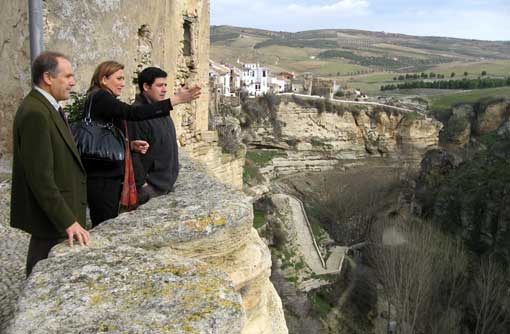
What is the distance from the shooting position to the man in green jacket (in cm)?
273

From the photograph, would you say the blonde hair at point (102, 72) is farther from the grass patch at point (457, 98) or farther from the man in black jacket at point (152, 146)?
the grass patch at point (457, 98)

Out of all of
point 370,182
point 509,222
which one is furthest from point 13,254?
point 370,182

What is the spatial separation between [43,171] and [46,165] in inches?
1.4

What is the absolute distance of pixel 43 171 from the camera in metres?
2.73

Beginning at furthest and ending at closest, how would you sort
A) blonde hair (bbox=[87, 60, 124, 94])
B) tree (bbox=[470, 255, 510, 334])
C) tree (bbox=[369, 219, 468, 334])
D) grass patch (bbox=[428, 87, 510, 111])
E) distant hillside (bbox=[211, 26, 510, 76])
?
distant hillside (bbox=[211, 26, 510, 76]) < grass patch (bbox=[428, 87, 510, 111]) < tree (bbox=[369, 219, 468, 334]) < tree (bbox=[470, 255, 510, 334]) < blonde hair (bbox=[87, 60, 124, 94])

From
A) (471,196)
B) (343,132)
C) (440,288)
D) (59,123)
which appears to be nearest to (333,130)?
(343,132)

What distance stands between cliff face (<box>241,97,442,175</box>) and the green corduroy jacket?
1701 inches

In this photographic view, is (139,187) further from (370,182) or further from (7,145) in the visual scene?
(370,182)

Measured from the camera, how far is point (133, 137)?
375cm

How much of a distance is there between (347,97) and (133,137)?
54.4 meters

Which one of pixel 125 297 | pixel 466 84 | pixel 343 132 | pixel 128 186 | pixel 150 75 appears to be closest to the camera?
pixel 125 297

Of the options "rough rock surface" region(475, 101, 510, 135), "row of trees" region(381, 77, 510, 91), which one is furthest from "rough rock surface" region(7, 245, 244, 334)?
"row of trees" region(381, 77, 510, 91)

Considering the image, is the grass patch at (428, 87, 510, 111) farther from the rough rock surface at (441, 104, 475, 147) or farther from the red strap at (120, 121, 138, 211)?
the red strap at (120, 121, 138, 211)

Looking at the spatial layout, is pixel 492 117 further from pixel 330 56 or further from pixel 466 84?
pixel 330 56
